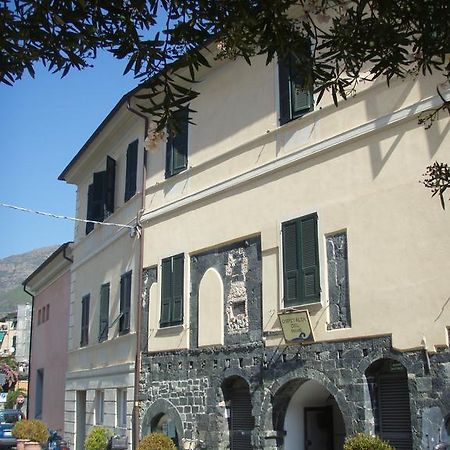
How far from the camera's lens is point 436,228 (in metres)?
10.1

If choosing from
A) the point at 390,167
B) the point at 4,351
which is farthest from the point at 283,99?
the point at 4,351

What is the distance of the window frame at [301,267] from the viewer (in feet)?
38.4

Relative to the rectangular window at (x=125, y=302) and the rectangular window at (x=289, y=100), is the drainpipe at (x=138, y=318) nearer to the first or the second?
the rectangular window at (x=125, y=302)

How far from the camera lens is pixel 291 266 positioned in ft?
39.9

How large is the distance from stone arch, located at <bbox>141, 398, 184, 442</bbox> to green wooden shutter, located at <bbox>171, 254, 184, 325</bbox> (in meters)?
1.67

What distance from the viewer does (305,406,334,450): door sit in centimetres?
1248

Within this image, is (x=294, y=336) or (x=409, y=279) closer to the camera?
(x=409, y=279)

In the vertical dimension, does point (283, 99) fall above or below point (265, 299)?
above

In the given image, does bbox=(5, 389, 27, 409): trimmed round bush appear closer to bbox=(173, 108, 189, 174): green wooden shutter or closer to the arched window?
the arched window

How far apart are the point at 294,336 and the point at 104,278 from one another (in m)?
8.59

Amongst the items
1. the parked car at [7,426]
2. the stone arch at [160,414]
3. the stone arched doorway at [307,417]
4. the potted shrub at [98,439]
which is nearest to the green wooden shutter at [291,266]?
the stone arched doorway at [307,417]

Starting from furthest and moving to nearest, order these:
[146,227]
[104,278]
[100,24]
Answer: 1. [104,278]
2. [146,227]
3. [100,24]

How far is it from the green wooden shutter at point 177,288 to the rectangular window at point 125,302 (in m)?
2.27

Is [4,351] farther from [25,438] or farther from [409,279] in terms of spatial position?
[409,279]
